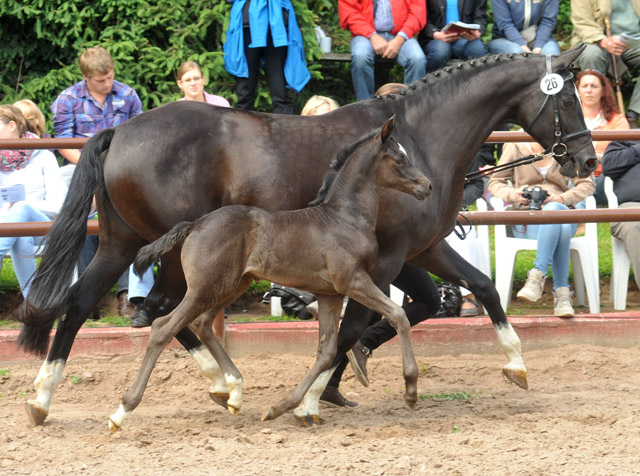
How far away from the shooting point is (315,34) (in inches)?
358

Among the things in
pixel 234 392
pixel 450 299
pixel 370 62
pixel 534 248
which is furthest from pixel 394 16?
pixel 234 392

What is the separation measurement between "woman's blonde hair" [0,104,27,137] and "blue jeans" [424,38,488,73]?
3764mm

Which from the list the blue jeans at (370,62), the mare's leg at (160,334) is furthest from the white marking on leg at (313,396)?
the blue jeans at (370,62)

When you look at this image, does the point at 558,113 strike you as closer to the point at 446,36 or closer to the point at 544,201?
the point at 544,201

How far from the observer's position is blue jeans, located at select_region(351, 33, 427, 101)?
8446 millimetres

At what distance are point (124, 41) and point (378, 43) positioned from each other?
232cm

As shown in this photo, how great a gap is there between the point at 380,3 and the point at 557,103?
376 cm

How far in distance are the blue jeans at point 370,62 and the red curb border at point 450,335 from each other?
281 centimetres

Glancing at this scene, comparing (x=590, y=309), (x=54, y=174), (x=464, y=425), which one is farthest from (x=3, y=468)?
(x=590, y=309)

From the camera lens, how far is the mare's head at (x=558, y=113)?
16.9ft

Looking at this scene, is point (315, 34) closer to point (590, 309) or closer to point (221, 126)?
point (590, 309)

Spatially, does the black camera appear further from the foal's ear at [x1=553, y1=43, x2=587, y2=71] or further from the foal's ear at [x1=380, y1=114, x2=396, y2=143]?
the foal's ear at [x1=380, y1=114, x2=396, y2=143]

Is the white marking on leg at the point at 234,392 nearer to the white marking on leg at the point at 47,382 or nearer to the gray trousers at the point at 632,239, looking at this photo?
the white marking on leg at the point at 47,382

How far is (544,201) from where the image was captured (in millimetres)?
6965
